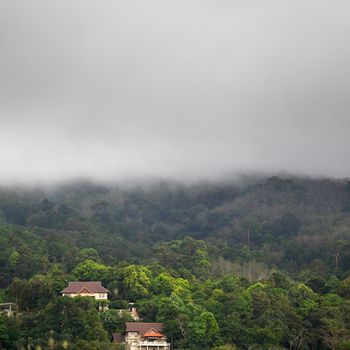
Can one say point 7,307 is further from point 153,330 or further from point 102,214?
point 102,214

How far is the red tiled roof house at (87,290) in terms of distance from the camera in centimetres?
7212

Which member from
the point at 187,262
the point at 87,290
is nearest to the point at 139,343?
the point at 87,290

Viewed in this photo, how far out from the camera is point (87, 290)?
2874 inches

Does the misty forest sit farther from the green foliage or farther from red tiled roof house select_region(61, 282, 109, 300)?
red tiled roof house select_region(61, 282, 109, 300)

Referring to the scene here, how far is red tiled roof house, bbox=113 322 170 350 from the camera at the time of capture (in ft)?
215

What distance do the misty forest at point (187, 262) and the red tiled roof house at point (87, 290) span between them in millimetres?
1135

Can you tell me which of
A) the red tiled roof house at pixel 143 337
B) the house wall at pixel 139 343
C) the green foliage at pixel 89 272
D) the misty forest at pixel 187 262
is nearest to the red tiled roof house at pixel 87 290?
the misty forest at pixel 187 262

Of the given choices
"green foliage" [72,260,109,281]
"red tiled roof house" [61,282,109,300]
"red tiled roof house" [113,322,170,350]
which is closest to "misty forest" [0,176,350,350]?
"green foliage" [72,260,109,281]

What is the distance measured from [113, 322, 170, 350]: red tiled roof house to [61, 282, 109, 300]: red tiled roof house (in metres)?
7.67

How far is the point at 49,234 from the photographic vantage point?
378ft

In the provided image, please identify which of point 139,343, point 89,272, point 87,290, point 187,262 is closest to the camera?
point 139,343

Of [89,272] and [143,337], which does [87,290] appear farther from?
[143,337]

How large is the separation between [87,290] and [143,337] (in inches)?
390

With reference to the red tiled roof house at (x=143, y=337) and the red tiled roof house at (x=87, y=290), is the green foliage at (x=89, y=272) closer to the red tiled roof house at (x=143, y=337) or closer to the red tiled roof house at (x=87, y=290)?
the red tiled roof house at (x=87, y=290)
